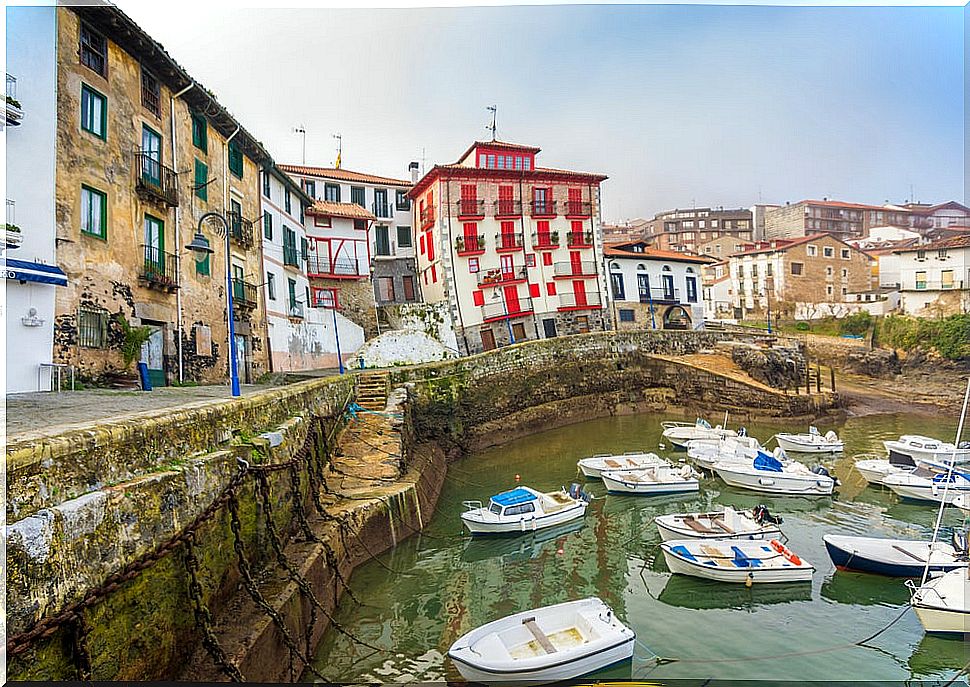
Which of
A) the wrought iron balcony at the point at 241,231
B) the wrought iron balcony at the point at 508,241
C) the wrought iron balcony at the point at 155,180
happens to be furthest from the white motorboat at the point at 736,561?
the wrought iron balcony at the point at 155,180

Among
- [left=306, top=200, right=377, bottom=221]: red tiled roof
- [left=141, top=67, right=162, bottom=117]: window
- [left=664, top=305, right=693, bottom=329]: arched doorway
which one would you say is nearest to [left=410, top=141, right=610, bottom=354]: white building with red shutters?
[left=306, top=200, right=377, bottom=221]: red tiled roof

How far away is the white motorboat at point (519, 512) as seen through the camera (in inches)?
368

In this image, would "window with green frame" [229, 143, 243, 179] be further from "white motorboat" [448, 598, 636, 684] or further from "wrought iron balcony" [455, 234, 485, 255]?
"white motorboat" [448, 598, 636, 684]

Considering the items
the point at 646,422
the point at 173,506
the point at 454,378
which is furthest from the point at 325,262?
the point at 646,422

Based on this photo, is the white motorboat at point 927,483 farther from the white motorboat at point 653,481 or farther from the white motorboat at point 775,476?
the white motorboat at point 653,481

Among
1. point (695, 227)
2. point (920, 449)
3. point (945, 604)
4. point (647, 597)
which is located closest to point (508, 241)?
point (695, 227)

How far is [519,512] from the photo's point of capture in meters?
9.57

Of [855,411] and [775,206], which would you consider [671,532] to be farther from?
[855,411]

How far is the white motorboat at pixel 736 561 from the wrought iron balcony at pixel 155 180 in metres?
8.68

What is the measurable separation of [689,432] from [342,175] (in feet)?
31.3

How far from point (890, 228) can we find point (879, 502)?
16.8ft

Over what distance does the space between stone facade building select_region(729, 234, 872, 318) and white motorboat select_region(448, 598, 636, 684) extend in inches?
353

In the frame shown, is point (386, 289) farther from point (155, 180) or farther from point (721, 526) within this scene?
point (721, 526)

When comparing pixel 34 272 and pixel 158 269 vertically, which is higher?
pixel 158 269
